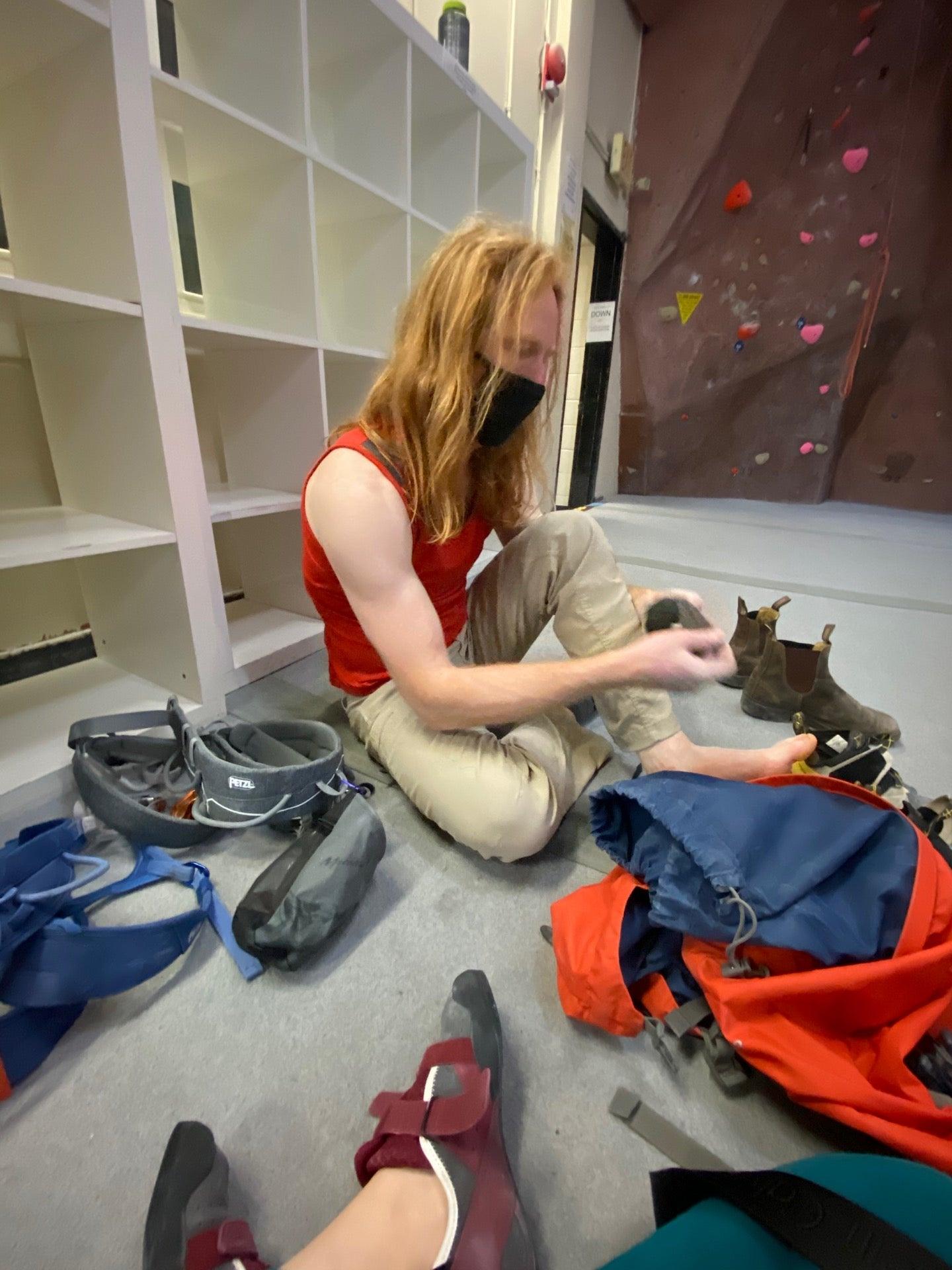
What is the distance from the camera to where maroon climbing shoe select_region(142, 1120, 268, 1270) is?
40cm

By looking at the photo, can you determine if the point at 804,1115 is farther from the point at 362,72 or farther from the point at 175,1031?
the point at 362,72

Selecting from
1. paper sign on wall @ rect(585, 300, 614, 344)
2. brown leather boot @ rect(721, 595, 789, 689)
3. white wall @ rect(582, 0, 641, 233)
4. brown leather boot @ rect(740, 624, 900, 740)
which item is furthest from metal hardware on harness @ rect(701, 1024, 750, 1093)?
paper sign on wall @ rect(585, 300, 614, 344)

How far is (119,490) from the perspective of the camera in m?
1.07

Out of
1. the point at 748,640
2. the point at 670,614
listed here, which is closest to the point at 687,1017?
the point at 670,614

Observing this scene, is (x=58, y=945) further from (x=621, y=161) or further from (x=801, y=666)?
(x=621, y=161)

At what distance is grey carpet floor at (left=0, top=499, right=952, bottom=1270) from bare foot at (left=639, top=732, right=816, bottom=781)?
17cm

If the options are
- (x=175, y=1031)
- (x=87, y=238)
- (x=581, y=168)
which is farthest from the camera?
(x=581, y=168)

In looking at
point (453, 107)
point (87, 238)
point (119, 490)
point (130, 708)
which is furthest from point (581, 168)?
point (130, 708)

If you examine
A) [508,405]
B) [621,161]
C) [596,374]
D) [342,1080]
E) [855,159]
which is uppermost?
[855,159]

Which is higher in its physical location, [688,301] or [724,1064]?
[688,301]

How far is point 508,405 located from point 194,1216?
34.7 inches

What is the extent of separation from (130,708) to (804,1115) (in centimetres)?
114

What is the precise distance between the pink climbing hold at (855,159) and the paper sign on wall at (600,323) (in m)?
1.45

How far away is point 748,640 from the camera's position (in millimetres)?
1370
